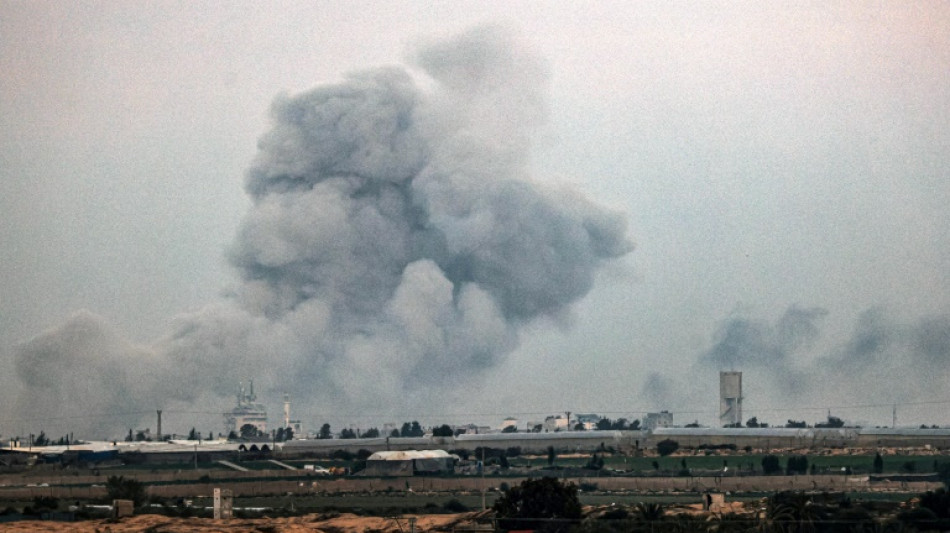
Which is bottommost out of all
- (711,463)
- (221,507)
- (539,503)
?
(711,463)

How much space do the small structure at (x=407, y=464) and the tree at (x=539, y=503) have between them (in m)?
22.9

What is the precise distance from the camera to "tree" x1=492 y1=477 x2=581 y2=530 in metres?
39.4

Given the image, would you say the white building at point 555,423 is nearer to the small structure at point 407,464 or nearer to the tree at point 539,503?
the small structure at point 407,464

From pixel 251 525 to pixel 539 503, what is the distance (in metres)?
7.57

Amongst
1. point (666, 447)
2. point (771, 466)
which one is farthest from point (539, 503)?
point (666, 447)

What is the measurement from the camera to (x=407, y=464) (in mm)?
64938

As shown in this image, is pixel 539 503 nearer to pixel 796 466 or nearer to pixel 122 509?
pixel 122 509

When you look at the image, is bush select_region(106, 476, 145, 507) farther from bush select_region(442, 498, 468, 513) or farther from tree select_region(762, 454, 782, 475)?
tree select_region(762, 454, 782, 475)

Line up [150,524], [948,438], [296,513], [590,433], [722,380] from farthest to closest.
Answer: [722,380], [590,433], [948,438], [296,513], [150,524]

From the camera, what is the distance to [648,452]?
3044 inches

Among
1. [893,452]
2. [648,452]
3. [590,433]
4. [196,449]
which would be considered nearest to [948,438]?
[893,452]

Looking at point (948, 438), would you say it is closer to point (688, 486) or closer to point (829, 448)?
point (829, 448)

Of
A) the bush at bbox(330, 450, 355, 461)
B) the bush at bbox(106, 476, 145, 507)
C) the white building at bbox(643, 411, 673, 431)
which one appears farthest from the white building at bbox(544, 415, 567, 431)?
the bush at bbox(106, 476, 145, 507)

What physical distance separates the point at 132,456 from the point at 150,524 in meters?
40.1
